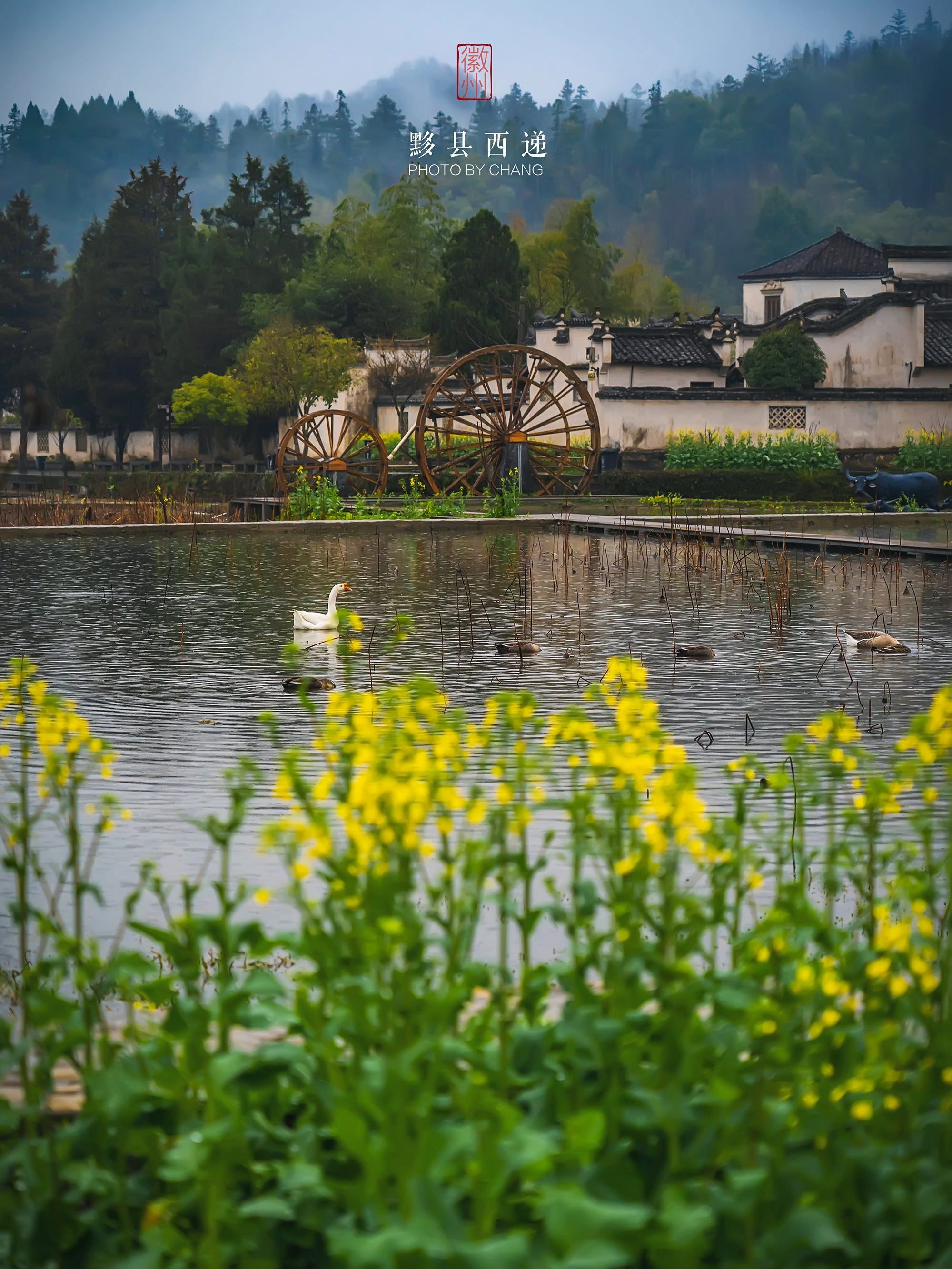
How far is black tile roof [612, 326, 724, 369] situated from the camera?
43.4m

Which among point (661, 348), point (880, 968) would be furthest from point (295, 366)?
point (880, 968)

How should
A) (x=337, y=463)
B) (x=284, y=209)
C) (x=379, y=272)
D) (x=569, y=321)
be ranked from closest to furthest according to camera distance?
(x=337, y=463), (x=569, y=321), (x=284, y=209), (x=379, y=272)

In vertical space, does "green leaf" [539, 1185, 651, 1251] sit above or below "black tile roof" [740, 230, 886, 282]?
below

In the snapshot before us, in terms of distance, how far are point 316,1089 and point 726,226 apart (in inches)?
6154

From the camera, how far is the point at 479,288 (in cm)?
5647

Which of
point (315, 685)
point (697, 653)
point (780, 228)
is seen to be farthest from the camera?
point (780, 228)

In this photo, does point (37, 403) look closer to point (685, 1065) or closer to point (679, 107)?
point (685, 1065)

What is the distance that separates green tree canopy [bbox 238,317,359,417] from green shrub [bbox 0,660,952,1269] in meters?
49.7

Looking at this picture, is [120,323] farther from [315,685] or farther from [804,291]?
[315,685]

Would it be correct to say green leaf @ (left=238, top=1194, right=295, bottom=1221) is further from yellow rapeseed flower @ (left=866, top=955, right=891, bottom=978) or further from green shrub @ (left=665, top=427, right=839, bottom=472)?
green shrub @ (left=665, top=427, right=839, bottom=472)

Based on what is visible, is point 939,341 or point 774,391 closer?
point 774,391

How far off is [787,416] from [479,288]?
18.4 meters

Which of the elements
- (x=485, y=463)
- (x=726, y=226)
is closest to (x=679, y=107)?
(x=726, y=226)

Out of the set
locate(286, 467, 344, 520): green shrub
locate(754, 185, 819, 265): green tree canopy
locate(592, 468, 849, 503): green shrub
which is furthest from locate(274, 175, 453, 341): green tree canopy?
locate(754, 185, 819, 265): green tree canopy
